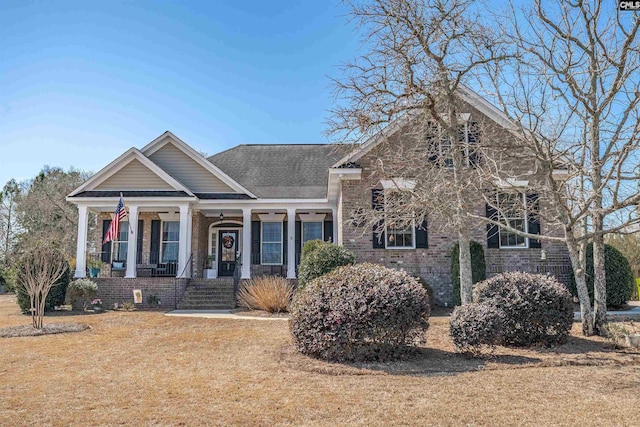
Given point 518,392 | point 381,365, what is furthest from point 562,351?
point 381,365

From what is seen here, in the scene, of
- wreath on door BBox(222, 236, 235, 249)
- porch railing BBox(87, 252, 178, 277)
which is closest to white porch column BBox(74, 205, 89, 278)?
porch railing BBox(87, 252, 178, 277)

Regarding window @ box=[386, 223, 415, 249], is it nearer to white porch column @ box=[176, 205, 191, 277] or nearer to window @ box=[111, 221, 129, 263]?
white porch column @ box=[176, 205, 191, 277]

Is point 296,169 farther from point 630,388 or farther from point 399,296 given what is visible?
point 630,388

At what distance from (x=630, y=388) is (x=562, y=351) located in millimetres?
2115

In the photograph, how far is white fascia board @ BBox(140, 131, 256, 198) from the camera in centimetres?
1780

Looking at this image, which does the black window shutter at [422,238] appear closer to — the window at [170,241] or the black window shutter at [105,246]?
the window at [170,241]

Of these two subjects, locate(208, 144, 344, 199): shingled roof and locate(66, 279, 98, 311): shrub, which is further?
locate(208, 144, 344, 199): shingled roof

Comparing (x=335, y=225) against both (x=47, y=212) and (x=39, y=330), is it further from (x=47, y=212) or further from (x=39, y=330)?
(x=47, y=212)

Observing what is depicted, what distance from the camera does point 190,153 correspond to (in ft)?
59.5

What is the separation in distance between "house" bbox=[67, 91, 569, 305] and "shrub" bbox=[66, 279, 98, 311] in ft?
2.70

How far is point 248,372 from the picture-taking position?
6.63m

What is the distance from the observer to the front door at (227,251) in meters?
19.6

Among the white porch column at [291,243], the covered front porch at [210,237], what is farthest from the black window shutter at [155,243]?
the white porch column at [291,243]

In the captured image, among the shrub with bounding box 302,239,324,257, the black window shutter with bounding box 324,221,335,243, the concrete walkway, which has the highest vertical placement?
the black window shutter with bounding box 324,221,335,243
